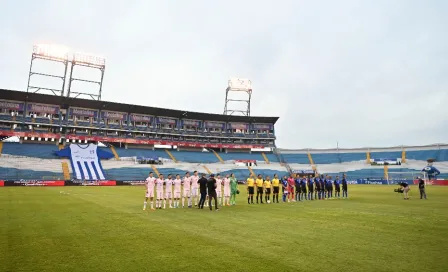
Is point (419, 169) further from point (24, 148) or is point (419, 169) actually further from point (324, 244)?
point (24, 148)

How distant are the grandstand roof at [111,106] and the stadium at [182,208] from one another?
1.02 feet

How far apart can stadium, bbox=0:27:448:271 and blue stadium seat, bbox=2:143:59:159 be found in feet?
0.94

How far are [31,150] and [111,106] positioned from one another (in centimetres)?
1763

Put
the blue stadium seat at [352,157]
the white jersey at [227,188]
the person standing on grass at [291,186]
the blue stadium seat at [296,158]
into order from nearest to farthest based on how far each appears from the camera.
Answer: the white jersey at [227,188]
the person standing on grass at [291,186]
the blue stadium seat at [352,157]
the blue stadium seat at [296,158]

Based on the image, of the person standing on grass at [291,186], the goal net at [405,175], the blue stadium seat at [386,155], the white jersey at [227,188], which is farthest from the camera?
the blue stadium seat at [386,155]

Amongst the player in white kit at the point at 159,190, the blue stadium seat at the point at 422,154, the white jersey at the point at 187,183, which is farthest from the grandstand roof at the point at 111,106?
the player in white kit at the point at 159,190

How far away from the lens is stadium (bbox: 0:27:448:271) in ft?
21.7

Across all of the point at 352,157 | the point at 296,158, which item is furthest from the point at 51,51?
the point at 352,157

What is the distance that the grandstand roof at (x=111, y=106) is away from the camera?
5725cm

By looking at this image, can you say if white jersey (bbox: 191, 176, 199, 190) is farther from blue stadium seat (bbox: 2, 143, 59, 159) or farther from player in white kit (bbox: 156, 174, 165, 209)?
blue stadium seat (bbox: 2, 143, 59, 159)

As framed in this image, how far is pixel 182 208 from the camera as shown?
56.4ft

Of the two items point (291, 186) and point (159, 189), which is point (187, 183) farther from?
point (291, 186)

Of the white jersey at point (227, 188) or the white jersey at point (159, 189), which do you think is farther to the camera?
the white jersey at point (227, 188)

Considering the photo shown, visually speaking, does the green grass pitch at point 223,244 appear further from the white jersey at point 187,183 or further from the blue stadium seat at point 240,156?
the blue stadium seat at point 240,156
